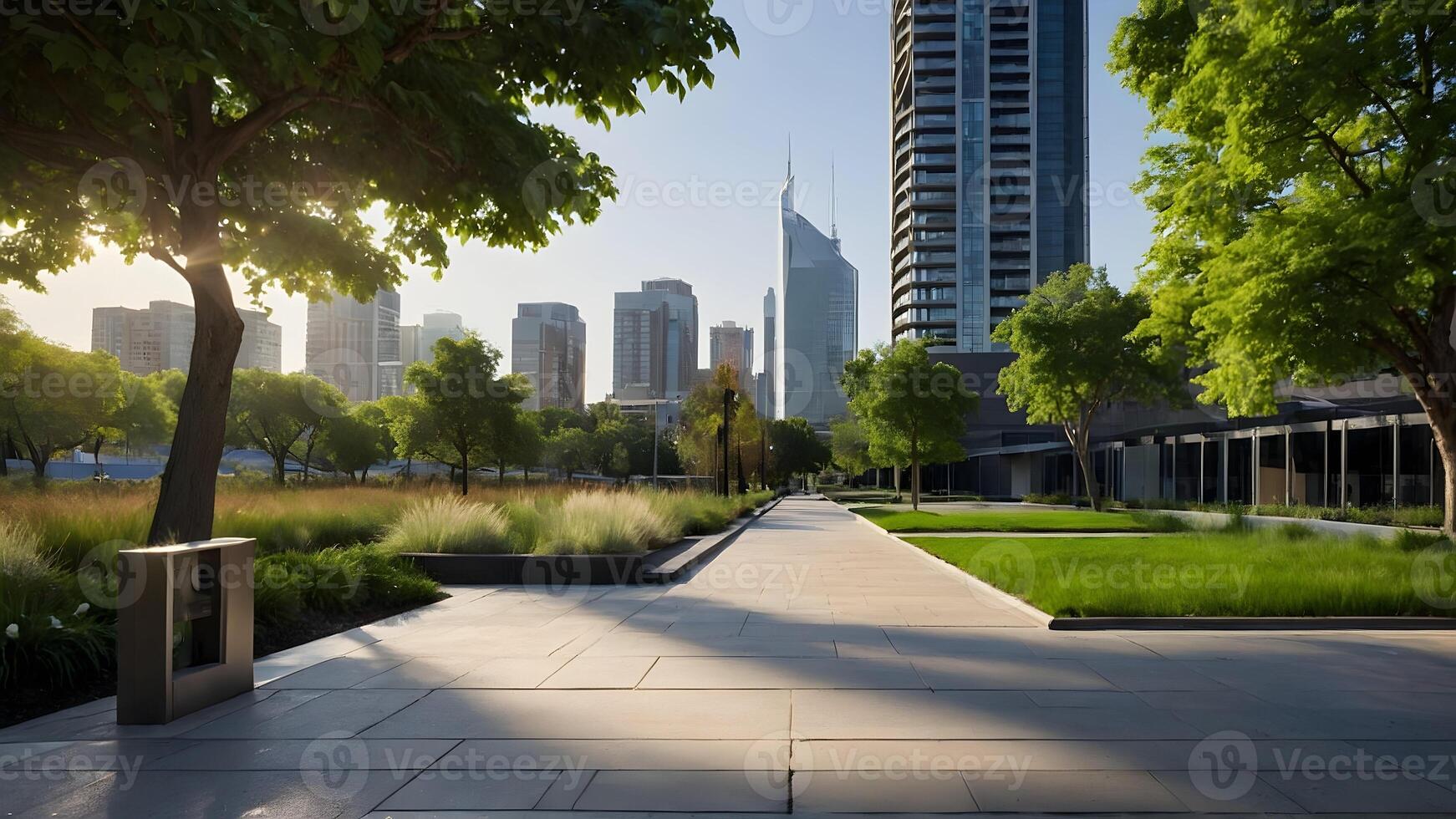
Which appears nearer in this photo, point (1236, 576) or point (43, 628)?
point (43, 628)

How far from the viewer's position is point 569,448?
8325 cm

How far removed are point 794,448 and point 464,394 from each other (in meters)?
54.1

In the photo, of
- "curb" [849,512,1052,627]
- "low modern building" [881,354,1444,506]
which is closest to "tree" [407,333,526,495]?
"curb" [849,512,1052,627]

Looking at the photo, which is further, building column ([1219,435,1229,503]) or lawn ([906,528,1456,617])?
building column ([1219,435,1229,503])

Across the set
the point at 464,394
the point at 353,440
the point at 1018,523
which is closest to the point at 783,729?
the point at 1018,523

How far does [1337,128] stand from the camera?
1423 cm

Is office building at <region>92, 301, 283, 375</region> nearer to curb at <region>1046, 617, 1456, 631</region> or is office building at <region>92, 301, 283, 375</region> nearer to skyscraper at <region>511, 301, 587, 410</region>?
skyscraper at <region>511, 301, 587, 410</region>

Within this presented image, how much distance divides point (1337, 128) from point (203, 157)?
1662 centimetres

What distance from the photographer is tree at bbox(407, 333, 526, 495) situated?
112 feet

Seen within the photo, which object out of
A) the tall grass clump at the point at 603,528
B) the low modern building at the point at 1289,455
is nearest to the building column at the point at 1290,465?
the low modern building at the point at 1289,455

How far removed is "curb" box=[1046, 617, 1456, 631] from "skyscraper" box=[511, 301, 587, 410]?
133 meters

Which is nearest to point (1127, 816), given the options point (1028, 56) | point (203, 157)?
point (203, 157)

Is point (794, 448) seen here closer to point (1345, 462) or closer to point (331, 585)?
point (1345, 462)

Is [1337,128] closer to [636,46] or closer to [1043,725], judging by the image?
[636,46]
